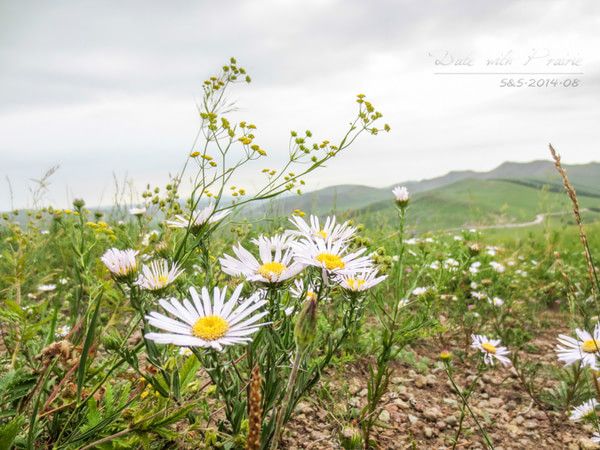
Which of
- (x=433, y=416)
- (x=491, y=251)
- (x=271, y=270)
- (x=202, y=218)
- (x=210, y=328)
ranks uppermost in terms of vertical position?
(x=202, y=218)

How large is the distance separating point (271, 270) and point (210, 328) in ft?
0.83

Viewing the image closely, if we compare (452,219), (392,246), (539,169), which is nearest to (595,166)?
(539,169)

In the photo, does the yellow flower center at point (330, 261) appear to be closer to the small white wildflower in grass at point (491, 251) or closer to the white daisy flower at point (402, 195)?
the white daisy flower at point (402, 195)

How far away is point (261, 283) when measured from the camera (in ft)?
3.86

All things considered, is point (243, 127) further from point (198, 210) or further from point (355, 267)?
point (355, 267)

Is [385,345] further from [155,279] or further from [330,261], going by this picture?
[155,279]

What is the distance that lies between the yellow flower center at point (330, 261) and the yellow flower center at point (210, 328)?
0.99 ft

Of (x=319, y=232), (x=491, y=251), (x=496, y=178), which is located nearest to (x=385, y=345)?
(x=319, y=232)

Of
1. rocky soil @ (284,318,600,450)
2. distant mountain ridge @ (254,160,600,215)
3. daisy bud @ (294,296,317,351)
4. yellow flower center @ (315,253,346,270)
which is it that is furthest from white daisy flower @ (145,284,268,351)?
distant mountain ridge @ (254,160,600,215)

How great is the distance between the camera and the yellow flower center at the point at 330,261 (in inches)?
45.7

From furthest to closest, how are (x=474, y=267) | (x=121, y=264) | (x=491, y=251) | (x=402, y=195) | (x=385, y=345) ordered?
(x=491, y=251), (x=474, y=267), (x=402, y=195), (x=385, y=345), (x=121, y=264)

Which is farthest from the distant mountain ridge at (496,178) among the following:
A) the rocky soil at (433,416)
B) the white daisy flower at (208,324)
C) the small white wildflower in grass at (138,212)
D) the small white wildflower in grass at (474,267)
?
the white daisy flower at (208,324)

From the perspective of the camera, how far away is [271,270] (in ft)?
3.90

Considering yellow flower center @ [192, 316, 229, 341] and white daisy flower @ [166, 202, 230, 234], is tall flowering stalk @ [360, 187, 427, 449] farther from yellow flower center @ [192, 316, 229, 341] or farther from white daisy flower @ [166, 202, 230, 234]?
yellow flower center @ [192, 316, 229, 341]
